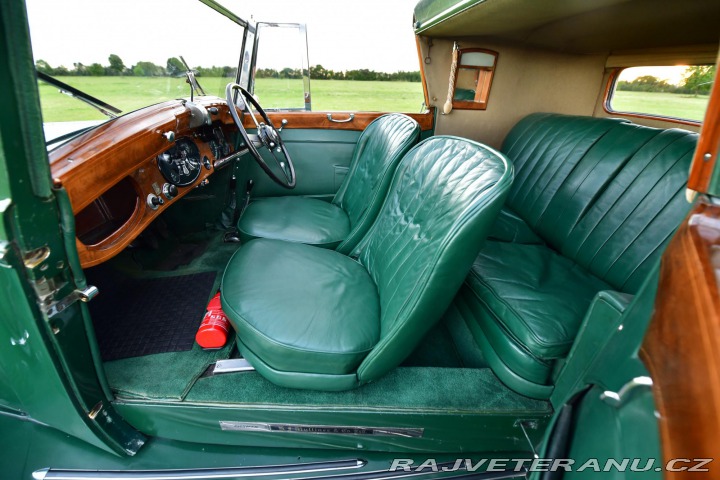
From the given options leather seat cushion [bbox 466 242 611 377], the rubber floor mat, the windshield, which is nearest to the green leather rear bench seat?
leather seat cushion [bbox 466 242 611 377]

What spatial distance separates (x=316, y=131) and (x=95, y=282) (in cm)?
167

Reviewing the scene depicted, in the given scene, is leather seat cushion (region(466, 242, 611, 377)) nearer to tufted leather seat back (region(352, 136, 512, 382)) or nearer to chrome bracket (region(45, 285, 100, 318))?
tufted leather seat back (region(352, 136, 512, 382))

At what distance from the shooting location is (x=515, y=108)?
2.90 metres

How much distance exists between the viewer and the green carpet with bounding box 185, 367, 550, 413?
1.02 m

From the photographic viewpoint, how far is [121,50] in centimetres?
149

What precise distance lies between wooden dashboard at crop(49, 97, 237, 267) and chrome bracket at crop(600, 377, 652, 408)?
109 centimetres

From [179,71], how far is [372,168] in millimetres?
1197

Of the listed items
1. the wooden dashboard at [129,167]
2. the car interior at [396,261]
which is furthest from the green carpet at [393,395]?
A: the wooden dashboard at [129,167]

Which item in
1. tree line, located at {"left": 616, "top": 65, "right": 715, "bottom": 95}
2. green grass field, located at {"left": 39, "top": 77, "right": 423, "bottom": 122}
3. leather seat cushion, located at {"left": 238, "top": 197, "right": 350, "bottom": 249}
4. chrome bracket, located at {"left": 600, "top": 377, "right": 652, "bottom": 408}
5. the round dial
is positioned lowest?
leather seat cushion, located at {"left": 238, "top": 197, "right": 350, "bottom": 249}

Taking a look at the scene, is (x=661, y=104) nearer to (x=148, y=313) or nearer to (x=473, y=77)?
(x=473, y=77)

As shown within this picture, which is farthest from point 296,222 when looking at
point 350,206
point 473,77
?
point 473,77

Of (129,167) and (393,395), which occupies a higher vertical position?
(129,167)

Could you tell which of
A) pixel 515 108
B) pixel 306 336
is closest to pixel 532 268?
pixel 306 336

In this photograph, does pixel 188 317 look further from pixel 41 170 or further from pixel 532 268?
pixel 532 268
